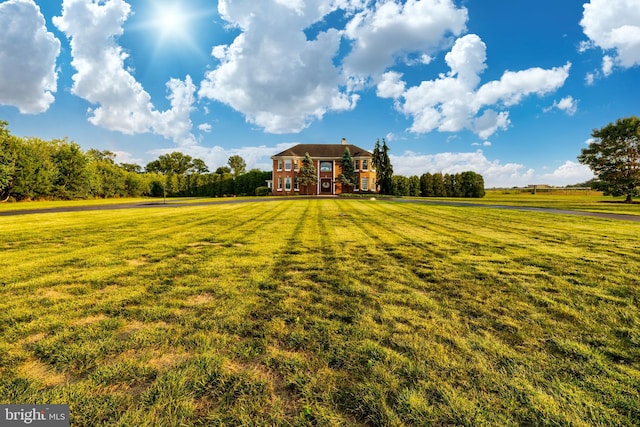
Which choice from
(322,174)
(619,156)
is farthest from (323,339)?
(322,174)

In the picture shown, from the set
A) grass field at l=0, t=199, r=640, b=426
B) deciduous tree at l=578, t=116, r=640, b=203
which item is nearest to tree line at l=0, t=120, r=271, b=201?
grass field at l=0, t=199, r=640, b=426

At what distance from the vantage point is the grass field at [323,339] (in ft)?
5.78

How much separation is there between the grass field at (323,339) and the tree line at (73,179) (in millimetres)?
29375

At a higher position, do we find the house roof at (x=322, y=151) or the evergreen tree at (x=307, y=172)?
the house roof at (x=322, y=151)

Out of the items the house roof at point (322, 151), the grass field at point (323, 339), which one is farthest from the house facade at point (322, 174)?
the grass field at point (323, 339)

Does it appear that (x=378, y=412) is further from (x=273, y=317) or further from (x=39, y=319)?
(x=39, y=319)

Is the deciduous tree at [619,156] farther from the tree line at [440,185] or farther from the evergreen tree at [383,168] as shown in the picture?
Result: the evergreen tree at [383,168]

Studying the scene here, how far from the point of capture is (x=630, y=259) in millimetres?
5305

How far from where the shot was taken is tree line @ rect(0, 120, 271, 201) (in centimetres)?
2898

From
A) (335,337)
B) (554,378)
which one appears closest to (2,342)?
(335,337)

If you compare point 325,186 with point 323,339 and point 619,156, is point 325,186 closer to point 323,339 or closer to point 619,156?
point 619,156

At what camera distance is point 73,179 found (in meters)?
34.9

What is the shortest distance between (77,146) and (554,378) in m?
49.6

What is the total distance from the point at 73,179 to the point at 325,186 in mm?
36469
